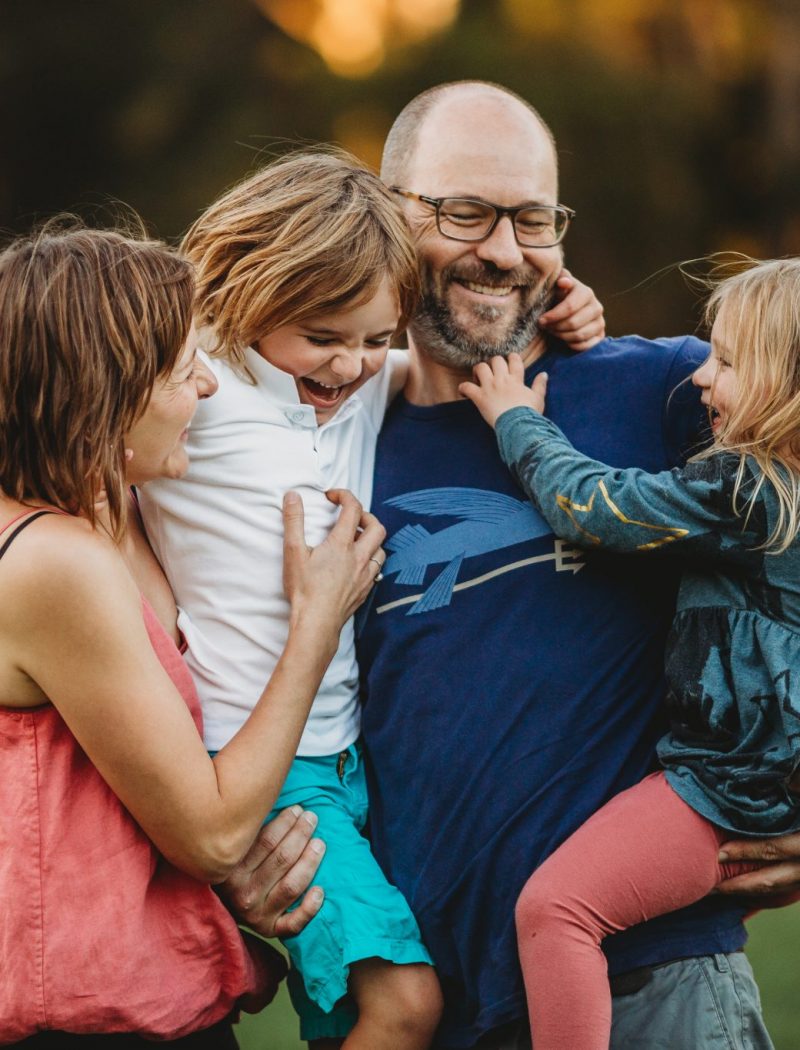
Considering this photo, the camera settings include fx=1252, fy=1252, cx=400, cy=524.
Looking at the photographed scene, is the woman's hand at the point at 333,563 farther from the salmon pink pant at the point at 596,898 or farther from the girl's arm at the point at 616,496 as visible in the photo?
the salmon pink pant at the point at 596,898

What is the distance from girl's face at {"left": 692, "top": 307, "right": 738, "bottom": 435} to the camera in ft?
7.17

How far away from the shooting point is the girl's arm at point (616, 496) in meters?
2.08

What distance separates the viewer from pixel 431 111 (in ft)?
9.17

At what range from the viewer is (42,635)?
5.82ft

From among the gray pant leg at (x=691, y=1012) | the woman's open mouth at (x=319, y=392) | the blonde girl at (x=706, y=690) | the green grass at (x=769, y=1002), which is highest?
the woman's open mouth at (x=319, y=392)

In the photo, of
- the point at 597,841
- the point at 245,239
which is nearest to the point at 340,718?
the point at 597,841

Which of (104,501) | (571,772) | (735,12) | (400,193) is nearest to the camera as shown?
(104,501)

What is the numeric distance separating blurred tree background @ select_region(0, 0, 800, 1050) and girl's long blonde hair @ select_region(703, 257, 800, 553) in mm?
7489

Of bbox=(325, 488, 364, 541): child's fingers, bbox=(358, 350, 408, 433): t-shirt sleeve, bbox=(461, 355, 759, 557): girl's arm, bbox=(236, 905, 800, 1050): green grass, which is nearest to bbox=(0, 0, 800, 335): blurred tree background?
bbox=(236, 905, 800, 1050): green grass

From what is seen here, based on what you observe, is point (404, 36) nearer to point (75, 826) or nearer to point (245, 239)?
point (245, 239)

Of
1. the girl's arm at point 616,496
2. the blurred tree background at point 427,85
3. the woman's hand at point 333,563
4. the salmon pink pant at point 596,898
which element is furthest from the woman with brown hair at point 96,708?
the blurred tree background at point 427,85

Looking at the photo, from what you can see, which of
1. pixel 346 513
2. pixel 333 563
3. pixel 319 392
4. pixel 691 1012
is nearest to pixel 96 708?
pixel 333 563

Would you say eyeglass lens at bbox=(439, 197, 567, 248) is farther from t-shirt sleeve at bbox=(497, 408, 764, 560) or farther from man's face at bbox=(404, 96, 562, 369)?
t-shirt sleeve at bbox=(497, 408, 764, 560)

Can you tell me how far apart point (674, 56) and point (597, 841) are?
9104 mm
